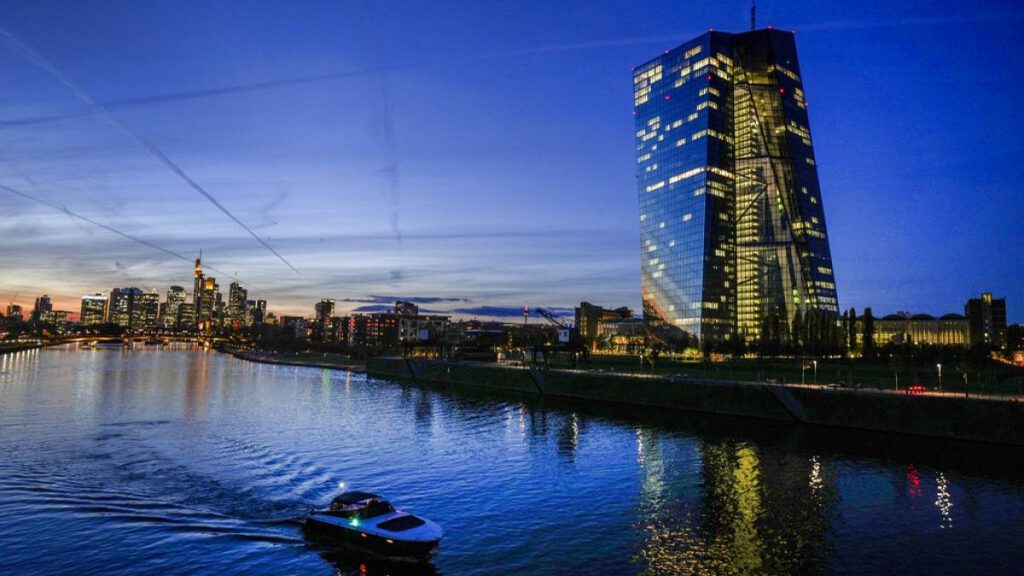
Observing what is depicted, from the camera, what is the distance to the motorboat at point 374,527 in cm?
3322

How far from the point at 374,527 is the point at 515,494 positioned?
16191 millimetres

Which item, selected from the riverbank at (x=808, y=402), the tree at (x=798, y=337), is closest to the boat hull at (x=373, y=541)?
the riverbank at (x=808, y=402)

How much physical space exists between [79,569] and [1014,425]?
8254 centimetres

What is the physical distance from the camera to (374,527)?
3441 centimetres

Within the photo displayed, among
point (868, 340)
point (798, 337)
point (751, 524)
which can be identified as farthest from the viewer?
point (798, 337)

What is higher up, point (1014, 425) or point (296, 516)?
point (1014, 425)

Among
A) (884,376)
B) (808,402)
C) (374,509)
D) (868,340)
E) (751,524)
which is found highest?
(868,340)

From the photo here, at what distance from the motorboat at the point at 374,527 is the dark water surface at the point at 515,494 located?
2.81 feet

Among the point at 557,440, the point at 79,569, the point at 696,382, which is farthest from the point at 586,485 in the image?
the point at 696,382

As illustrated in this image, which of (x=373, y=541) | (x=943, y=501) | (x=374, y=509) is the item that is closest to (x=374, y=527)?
(x=373, y=541)

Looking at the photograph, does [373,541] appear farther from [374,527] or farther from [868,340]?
[868,340]

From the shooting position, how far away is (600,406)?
106562mm

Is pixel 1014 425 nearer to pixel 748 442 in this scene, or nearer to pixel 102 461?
pixel 748 442

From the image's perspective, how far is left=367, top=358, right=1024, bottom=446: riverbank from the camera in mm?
66062
